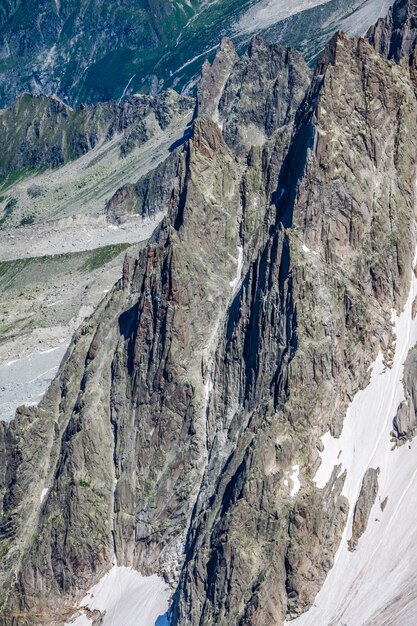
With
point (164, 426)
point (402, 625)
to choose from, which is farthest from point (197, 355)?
point (402, 625)

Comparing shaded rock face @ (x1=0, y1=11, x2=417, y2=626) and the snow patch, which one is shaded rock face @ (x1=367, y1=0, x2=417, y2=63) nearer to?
shaded rock face @ (x1=0, y1=11, x2=417, y2=626)

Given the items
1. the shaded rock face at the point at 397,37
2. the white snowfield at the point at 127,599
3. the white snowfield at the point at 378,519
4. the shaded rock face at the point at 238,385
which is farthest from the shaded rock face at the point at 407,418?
the shaded rock face at the point at 397,37

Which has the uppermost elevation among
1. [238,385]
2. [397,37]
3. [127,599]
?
[397,37]

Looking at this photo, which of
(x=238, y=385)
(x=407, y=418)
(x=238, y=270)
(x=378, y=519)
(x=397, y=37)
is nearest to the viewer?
(x=378, y=519)

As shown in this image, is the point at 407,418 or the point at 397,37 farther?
the point at 397,37

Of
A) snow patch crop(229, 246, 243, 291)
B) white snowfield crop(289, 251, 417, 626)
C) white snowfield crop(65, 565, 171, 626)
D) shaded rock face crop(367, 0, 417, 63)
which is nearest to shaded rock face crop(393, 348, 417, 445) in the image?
white snowfield crop(289, 251, 417, 626)

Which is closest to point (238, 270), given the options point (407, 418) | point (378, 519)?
point (407, 418)

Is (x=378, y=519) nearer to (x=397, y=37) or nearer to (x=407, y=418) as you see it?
(x=407, y=418)
